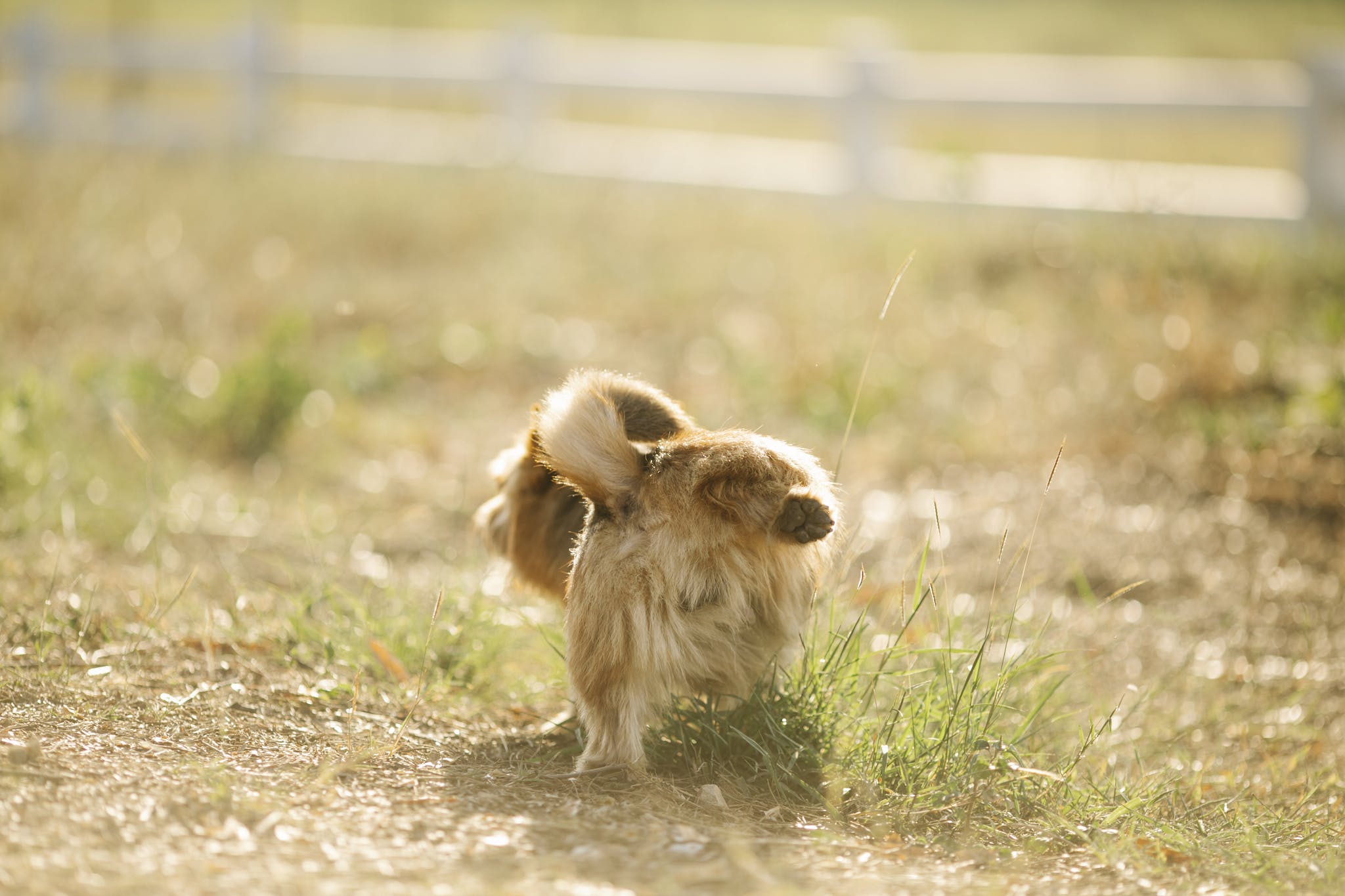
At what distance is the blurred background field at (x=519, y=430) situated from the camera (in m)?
2.75

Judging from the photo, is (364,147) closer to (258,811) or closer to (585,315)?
(585,315)

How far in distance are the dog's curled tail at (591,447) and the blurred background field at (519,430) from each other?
2.19 ft

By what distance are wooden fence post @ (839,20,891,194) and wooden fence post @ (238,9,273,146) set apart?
6032 mm

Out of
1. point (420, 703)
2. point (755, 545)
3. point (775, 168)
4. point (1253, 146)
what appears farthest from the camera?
point (1253, 146)

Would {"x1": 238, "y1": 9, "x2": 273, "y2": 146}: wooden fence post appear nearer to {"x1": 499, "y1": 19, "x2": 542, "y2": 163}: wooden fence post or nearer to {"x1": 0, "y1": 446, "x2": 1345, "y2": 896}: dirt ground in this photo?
{"x1": 499, "y1": 19, "x2": 542, "y2": 163}: wooden fence post

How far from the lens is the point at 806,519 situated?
261 cm

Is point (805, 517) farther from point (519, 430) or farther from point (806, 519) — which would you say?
point (519, 430)

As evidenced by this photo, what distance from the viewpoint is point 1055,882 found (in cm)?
253

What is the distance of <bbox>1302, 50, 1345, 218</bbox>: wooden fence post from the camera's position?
8.50 meters

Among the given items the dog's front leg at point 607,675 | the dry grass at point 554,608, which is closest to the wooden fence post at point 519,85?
the dry grass at point 554,608

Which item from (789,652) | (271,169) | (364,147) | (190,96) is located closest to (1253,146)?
(364,147)

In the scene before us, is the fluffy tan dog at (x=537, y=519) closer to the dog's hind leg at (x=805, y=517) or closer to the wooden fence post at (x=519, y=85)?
the dog's hind leg at (x=805, y=517)

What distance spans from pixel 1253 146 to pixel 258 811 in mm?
17445

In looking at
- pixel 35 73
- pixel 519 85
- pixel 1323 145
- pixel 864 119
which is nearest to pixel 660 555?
pixel 1323 145
